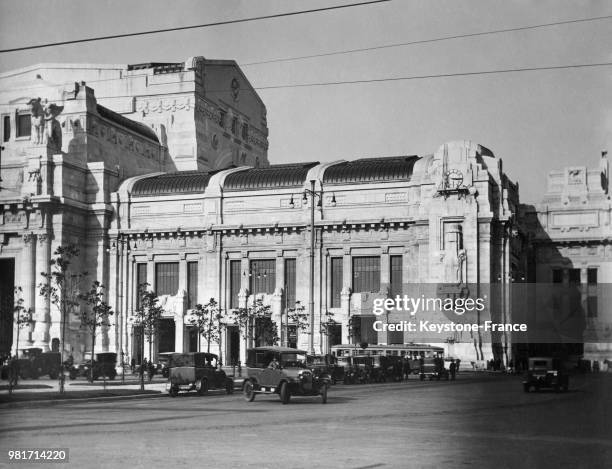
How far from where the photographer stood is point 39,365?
6150 centimetres

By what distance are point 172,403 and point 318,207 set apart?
4770 centimetres

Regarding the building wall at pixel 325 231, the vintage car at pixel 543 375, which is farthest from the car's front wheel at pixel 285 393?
the building wall at pixel 325 231

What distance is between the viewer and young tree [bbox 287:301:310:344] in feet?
243

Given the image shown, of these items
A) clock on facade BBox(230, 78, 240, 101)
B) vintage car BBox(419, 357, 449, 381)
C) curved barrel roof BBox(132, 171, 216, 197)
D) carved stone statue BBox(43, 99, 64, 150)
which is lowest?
vintage car BBox(419, 357, 449, 381)

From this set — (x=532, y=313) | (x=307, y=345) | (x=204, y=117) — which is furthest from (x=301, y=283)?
(x=532, y=313)

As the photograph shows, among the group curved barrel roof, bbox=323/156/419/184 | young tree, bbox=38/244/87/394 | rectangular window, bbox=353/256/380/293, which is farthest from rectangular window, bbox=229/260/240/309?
young tree, bbox=38/244/87/394

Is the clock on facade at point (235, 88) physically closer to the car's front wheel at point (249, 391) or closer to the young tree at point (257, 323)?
the young tree at point (257, 323)

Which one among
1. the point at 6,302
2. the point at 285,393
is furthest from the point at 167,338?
the point at 285,393

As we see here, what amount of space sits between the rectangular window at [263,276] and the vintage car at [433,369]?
26630mm

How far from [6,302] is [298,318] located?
22.7 meters

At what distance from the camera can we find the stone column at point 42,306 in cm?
7856

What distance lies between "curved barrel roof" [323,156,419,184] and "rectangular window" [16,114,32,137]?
87.9 feet

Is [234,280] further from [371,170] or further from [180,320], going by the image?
[371,170]

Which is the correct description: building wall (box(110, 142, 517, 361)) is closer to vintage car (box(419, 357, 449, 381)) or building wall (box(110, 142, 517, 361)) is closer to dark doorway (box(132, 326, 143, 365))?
dark doorway (box(132, 326, 143, 365))
